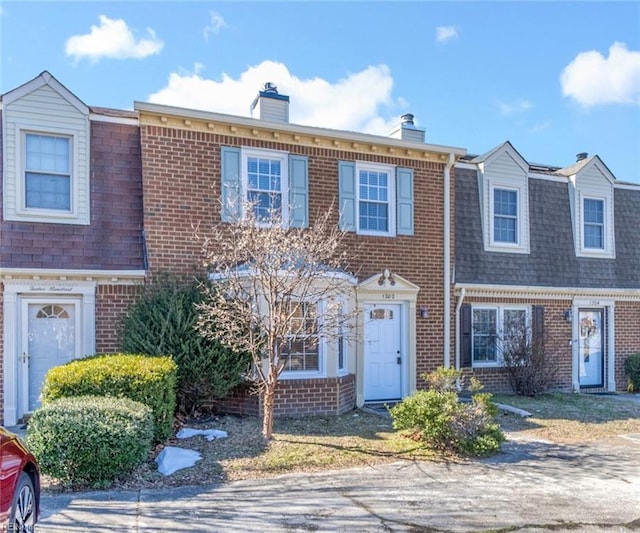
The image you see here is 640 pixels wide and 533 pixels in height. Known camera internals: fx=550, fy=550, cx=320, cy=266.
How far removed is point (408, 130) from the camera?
13.4 meters

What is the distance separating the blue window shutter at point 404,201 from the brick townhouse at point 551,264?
5.27ft

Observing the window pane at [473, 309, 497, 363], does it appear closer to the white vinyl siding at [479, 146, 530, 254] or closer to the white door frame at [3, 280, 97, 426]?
the white vinyl siding at [479, 146, 530, 254]

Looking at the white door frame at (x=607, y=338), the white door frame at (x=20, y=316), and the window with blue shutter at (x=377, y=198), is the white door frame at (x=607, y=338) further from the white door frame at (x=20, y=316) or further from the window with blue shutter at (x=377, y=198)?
the white door frame at (x=20, y=316)

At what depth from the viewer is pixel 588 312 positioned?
572 inches

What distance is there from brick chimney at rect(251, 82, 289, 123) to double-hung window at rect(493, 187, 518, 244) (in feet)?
18.1

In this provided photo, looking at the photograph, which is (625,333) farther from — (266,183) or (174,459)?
(174,459)

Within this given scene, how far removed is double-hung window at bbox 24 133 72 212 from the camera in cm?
960

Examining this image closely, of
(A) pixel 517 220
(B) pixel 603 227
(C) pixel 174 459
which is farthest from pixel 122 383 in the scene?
(B) pixel 603 227

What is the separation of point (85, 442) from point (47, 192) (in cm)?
550

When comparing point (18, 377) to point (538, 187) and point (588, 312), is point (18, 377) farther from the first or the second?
point (588, 312)

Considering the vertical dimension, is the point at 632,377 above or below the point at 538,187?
below

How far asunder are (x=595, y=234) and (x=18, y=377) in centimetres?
1398

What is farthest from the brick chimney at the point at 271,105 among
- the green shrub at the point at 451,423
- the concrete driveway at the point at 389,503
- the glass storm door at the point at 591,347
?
the glass storm door at the point at 591,347

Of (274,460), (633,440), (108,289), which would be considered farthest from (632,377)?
(108,289)
